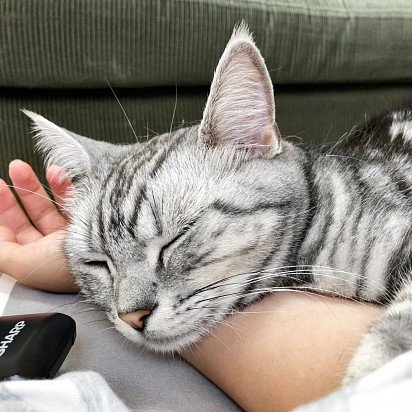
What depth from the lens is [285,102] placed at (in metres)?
1.53

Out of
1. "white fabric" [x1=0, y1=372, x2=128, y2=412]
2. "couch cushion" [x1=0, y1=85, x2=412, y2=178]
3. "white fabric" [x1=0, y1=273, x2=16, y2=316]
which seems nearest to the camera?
"white fabric" [x1=0, y1=372, x2=128, y2=412]

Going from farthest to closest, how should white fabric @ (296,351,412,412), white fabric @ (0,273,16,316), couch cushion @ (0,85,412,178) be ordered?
couch cushion @ (0,85,412,178), white fabric @ (0,273,16,316), white fabric @ (296,351,412,412)

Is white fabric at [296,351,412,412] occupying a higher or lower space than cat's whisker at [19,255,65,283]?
higher

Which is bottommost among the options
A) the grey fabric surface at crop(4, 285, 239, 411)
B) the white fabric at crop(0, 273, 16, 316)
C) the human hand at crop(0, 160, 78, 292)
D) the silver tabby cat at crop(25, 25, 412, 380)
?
the white fabric at crop(0, 273, 16, 316)

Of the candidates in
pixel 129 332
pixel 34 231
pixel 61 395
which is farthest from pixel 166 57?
pixel 61 395

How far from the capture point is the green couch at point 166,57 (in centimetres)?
115

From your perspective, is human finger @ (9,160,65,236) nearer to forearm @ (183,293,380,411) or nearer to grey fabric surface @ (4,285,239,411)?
grey fabric surface @ (4,285,239,411)

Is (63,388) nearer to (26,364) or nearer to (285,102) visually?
(26,364)

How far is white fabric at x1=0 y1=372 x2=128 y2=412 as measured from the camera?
53 cm

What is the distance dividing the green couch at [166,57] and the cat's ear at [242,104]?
35cm

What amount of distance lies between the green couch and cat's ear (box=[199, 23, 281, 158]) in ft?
1.16

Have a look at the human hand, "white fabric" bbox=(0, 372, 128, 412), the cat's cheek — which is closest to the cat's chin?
the cat's cheek

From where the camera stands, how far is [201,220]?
74 cm

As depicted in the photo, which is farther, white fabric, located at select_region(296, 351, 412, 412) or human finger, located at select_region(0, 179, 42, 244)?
human finger, located at select_region(0, 179, 42, 244)
